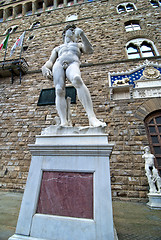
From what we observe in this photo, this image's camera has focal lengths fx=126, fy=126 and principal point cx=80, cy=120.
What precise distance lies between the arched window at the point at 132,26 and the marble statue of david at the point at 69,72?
20.9 ft

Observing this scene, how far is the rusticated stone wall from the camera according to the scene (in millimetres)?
3664

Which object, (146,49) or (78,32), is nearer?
(78,32)

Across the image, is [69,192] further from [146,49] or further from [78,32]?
[146,49]

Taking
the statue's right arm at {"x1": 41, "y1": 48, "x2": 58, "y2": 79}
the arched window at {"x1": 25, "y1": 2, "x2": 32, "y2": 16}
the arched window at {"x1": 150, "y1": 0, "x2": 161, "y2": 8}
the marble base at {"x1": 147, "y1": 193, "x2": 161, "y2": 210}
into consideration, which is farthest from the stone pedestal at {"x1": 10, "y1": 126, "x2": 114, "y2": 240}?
the arched window at {"x1": 25, "y1": 2, "x2": 32, "y2": 16}

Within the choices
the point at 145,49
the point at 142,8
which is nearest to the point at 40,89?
the point at 145,49

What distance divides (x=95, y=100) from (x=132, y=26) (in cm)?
542

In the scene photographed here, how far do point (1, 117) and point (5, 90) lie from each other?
1.54 m

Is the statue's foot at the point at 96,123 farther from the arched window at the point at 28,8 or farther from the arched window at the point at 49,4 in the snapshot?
the arched window at the point at 28,8

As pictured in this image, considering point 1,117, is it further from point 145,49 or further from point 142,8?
point 142,8

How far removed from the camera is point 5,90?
237 inches

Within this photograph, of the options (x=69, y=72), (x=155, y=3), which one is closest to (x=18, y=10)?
(x=155, y=3)

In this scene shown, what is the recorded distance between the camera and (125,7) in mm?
8031

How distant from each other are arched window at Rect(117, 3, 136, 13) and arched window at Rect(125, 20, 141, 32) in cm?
149

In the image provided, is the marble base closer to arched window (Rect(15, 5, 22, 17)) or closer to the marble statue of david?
the marble statue of david
